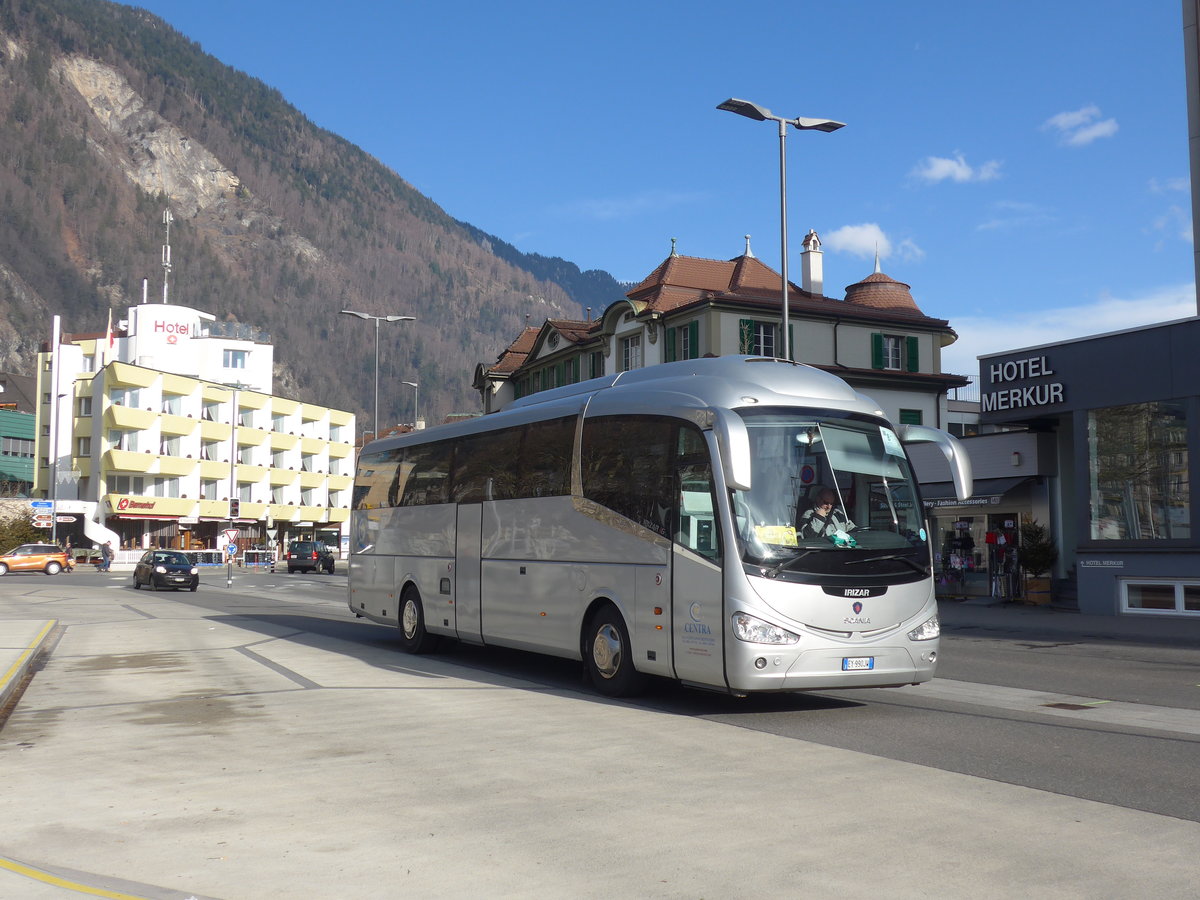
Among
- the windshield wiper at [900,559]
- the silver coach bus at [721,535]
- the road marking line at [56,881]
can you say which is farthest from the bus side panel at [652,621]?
the road marking line at [56,881]

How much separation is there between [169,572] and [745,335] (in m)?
23.5

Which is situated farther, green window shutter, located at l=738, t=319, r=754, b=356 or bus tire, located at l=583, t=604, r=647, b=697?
green window shutter, located at l=738, t=319, r=754, b=356

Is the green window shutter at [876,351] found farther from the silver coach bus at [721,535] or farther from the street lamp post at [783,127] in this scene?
the silver coach bus at [721,535]

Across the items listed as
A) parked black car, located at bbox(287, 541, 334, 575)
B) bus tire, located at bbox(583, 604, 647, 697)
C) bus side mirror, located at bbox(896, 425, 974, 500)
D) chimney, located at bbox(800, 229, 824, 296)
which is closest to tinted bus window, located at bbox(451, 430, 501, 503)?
bus tire, located at bbox(583, 604, 647, 697)

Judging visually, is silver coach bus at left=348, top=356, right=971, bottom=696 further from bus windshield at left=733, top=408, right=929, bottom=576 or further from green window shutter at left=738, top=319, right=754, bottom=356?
green window shutter at left=738, top=319, right=754, bottom=356

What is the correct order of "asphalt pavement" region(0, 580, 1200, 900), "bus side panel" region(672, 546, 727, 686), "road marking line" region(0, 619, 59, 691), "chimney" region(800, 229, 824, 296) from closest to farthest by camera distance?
"asphalt pavement" region(0, 580, 1200, 900) → "bus side panel" region(672, 546, 727, 686) → "road marking line" region(0, 619, 59, 691) → "chimney" region(800, 229, 824, 296)

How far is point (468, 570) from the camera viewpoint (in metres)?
15.8

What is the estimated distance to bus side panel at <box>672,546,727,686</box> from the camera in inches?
420

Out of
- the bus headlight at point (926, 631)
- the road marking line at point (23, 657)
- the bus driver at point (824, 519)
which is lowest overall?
the road marking line at point (23, 657)

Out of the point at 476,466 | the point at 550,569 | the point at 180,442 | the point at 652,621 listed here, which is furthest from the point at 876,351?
the point at 180,442

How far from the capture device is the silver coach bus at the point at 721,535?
34.7 ft

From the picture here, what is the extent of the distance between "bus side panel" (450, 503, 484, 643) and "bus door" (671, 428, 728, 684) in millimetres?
4734

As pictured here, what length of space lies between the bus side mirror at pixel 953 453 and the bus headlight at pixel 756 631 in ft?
7.83

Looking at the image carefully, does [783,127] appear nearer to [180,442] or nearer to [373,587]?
[373,587]
